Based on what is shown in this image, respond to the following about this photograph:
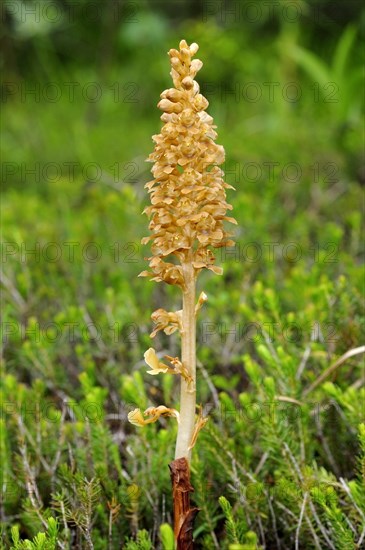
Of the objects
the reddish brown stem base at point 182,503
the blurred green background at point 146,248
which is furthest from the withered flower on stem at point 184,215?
the blurred green background at point 146,248

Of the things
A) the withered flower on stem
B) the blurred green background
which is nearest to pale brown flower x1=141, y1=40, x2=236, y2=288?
the withered flower on stem

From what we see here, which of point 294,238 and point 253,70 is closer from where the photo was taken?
point 294,238

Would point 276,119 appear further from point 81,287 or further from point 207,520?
point 207,520

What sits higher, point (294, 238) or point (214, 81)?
point (214, 81)

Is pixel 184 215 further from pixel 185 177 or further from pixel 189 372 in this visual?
pixel 189 372

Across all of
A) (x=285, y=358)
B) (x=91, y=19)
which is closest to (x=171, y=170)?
(x=285, y=358)

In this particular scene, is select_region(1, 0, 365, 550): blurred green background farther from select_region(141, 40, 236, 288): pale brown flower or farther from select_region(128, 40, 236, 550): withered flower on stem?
select_region(141, 40, 236, 288): pale brown flower

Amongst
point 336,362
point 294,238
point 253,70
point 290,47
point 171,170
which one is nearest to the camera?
point 171,170
